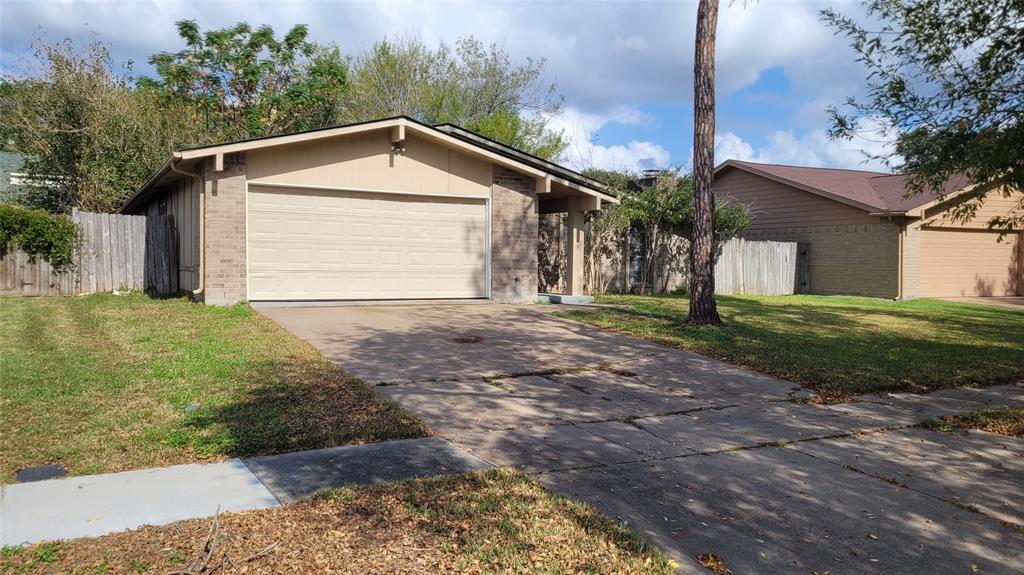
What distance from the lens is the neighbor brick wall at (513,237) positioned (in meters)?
15.4

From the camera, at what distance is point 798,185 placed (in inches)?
945

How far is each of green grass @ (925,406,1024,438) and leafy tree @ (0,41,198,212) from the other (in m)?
24.2

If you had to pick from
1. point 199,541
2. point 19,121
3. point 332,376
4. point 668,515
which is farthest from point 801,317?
point 19,121

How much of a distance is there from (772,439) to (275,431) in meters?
4.07

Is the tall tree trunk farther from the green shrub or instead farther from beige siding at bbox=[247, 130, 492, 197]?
the green shrub

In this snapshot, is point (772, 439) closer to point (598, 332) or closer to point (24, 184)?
point (598, 332)

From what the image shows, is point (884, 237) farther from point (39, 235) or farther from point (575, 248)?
point (39, 235)

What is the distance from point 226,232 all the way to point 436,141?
450 cm

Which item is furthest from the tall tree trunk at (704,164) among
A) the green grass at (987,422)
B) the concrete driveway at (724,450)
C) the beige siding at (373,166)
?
the beige siding at (373,166)

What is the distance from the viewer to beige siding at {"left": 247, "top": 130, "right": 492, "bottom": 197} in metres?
13.4

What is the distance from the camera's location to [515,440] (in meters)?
5.67

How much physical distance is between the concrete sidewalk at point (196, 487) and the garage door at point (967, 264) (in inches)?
863

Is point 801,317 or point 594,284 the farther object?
point 594,284

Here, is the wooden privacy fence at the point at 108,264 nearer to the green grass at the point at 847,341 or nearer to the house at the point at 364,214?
the house at the point at 364,214
